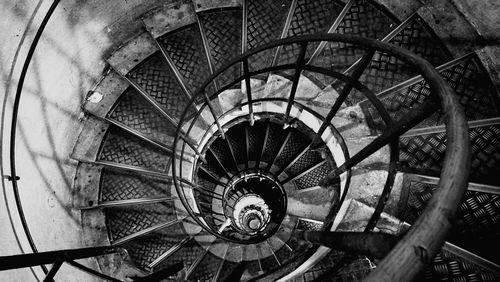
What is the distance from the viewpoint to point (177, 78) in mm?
4648

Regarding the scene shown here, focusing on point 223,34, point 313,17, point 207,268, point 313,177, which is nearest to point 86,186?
point 207,268

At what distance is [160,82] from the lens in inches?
196

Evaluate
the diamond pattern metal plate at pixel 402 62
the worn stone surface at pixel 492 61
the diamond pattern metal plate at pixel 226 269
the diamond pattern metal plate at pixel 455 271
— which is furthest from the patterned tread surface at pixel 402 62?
the diamond pattern metal plate at pixel 226 269

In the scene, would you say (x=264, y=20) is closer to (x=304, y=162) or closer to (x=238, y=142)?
(x=238, y=142)

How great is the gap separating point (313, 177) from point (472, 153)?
9.01ft

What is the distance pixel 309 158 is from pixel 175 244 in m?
2.89

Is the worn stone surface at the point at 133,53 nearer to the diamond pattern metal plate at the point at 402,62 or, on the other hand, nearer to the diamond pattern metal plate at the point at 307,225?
the diamond pattern metal plate at the point at 402,62

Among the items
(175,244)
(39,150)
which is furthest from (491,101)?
(39,150)

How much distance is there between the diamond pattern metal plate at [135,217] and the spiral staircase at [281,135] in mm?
21

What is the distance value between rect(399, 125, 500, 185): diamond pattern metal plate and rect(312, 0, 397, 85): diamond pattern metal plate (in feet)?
4.38

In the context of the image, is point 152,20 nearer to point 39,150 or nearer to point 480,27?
point 39,150

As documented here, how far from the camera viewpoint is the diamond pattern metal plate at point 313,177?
577 cm

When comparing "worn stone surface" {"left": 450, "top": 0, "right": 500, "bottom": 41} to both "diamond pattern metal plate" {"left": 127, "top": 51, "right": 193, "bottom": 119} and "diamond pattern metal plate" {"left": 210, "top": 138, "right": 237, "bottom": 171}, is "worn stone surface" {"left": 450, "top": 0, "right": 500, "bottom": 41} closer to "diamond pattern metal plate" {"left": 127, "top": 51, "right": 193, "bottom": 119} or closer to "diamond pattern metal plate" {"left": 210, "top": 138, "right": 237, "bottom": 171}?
"diamond pattern metal plate" {"left": 127, "top": 51, "right": 193, "bottom": 119}

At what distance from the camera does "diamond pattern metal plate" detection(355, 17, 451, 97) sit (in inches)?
153
